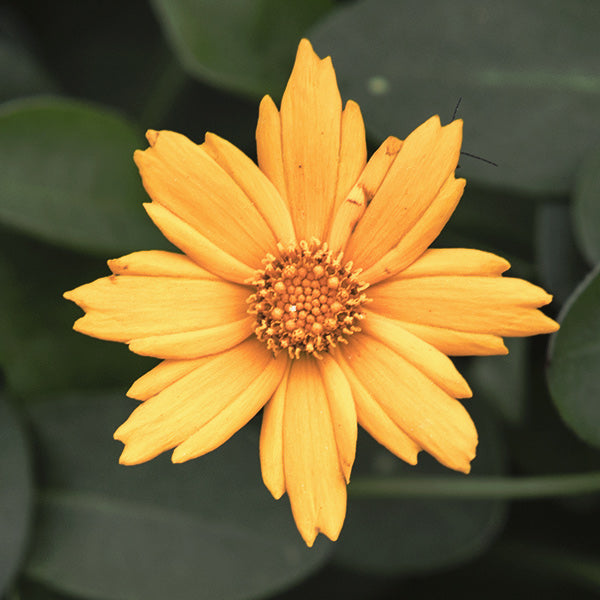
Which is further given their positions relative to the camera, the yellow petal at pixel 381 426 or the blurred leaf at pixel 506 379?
the blurred leaf at pixel 506 379

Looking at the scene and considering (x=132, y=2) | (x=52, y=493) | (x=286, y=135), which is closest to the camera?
(x=286, y=135)

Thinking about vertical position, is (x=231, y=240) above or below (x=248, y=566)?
above

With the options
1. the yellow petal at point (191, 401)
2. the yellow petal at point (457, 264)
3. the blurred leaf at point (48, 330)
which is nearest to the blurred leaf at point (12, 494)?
the blurred leaf at point (48, 330)

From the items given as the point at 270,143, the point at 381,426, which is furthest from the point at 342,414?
the point at 270,143

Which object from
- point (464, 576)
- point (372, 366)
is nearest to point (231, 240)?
point (372, 366)

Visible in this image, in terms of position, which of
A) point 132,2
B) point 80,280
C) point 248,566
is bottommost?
point 248,566

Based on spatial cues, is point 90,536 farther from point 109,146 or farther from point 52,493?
point 109,146

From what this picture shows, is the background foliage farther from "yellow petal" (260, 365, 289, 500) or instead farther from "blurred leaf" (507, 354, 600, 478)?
"yellow petal" (260, 365, 289, 500)

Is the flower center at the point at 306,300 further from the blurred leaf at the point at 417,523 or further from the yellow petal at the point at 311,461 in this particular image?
the blurred leaf at the point at 417,523
